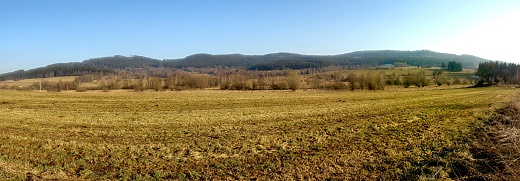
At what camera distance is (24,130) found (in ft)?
50.6

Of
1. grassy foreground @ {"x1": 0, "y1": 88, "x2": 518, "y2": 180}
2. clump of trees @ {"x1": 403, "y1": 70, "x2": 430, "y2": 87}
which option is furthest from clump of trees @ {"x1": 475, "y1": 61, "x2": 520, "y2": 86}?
grassy foreground @ {"x1": 0, "y1": 88, "x2": 518, "y2": 180}

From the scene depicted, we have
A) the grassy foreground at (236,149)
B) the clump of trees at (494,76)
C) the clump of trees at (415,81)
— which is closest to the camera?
the grassy foreground at (236,149)

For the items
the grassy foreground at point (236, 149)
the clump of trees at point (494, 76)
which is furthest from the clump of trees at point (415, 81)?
the grassy foreground at point (236, 149)

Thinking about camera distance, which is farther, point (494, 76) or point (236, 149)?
point (494, 76)

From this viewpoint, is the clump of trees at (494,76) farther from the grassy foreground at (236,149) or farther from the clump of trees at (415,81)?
the grassy foreground at (236,149)

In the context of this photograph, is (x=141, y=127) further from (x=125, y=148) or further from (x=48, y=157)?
(x=48, y=157)

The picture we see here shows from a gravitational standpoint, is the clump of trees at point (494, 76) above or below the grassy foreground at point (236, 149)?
above

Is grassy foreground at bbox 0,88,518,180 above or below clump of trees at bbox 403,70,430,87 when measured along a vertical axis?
below

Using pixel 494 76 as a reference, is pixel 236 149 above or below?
below

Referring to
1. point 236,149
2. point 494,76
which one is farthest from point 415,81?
point 236,149

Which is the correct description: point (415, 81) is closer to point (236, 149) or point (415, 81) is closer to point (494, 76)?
point (494, 76)

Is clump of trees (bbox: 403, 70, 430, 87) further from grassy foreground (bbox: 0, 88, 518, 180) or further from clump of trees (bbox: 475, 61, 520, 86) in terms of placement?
grassy foreground (bbox: 0, 88, 518, 180)

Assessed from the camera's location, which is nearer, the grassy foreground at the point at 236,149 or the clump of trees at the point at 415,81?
the grassy foreground at the point at 236,149

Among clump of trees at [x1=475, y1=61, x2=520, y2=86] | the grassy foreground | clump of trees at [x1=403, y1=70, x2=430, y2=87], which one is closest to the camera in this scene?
the grassy foreground
